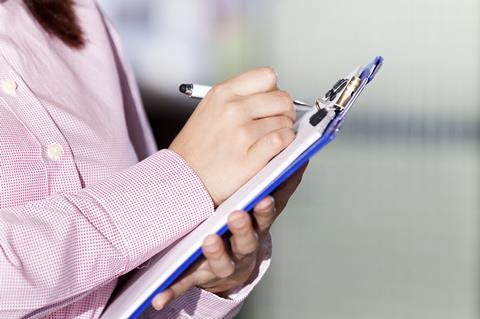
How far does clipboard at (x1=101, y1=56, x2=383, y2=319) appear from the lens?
0.73m

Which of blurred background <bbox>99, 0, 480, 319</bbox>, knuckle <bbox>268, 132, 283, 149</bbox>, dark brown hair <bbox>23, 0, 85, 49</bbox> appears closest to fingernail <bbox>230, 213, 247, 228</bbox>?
knuckle <bbox>268, 132, 283, 149</bbox>

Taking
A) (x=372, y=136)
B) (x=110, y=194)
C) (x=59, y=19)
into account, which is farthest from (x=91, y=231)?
(x=372, y=136)

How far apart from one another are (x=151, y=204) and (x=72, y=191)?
0.13 metres

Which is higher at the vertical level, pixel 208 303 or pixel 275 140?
pixel 275 140

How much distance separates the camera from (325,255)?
9.58 feet

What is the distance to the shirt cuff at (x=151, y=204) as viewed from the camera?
0.83 metres

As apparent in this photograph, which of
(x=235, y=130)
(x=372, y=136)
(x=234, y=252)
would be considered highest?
(x=235, y=130)

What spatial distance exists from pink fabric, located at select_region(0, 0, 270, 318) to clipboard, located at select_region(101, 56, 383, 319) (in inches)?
1.2

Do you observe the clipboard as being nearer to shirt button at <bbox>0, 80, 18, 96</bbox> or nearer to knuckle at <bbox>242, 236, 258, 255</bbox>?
knuckle at <bbox>242, 236, 258, 255</bbox>

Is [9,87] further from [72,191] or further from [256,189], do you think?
[256,189]

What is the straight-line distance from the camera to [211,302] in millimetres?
946

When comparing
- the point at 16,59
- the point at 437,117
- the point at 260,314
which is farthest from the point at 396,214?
the point at 16,59

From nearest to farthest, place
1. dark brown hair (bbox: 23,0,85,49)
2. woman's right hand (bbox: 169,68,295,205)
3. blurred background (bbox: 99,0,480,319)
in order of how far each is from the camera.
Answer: woman's right hand (bbox: 169,68,295,205), dark brown hair (bbox: 23,0,85,49), blurred background (bbox: 99,0,480,319)

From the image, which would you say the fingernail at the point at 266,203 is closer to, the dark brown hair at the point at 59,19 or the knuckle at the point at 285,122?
the knuckle at the point at 285,122
